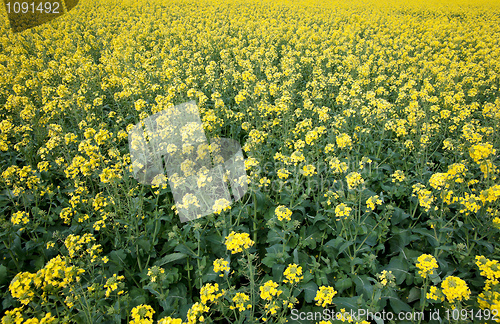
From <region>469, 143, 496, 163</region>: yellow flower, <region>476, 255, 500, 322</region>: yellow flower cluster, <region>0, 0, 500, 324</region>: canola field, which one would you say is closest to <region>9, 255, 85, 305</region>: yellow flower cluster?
<region>0, 0, 500, 324</region>: canola field

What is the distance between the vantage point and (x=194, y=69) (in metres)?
Result: 8.74

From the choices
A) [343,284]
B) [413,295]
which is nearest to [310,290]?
[343,284]

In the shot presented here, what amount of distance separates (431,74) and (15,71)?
48.5 feet

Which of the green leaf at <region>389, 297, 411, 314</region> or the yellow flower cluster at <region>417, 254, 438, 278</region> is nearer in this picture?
the yellow flower cluster at <region>417, 254, 438, 278</region>

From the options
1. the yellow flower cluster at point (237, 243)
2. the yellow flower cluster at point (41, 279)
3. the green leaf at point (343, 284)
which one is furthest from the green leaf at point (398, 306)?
the yellow flower cluster at point (41, 279)

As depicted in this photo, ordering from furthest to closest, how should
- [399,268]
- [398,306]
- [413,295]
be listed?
[399,268], [413,295], [398,306]

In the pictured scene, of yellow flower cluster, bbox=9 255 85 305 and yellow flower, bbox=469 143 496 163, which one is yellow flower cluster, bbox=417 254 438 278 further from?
yellow flower cluster, bbox=9 255 85 305

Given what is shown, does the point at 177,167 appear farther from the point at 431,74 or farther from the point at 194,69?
the point at 431,74

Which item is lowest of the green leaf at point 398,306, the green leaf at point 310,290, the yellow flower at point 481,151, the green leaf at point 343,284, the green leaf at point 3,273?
the green leaf at point 398,306

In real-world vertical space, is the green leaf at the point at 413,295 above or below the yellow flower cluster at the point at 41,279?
below

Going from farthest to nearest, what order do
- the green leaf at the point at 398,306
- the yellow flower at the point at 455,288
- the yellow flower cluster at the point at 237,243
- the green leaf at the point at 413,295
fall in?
the green leaf at the point at 413,295 < the green leaf at the point at 398,306 < the yellow flower cluster at the point at 237,243 < the yellow flower at the point at 455,288

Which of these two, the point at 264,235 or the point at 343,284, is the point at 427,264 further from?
the point at 264,235

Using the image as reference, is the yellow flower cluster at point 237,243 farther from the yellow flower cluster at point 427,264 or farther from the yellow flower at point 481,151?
the yellow flower at point 481,151

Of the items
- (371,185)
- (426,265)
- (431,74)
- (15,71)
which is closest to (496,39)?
(431,74)
